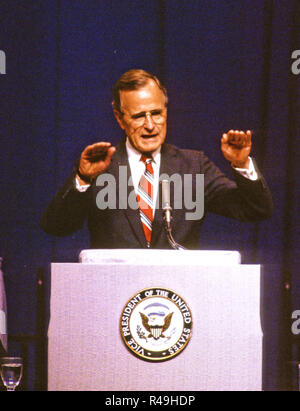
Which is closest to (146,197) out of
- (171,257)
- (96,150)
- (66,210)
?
(66,210)

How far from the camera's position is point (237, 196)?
2.51 meters

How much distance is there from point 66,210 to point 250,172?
0.73m

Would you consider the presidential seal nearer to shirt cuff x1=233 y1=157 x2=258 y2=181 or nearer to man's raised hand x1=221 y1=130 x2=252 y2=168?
man's raised hand x1=221 y1=130 x2=252 y2=168

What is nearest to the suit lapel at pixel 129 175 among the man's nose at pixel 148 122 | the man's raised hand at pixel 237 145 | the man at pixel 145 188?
the man at pixel 145 188

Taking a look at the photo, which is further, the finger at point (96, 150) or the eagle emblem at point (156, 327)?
the finger at point (96, 150)

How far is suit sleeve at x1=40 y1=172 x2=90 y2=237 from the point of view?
2.23 m

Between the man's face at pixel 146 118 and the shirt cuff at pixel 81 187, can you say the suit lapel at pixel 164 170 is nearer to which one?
the man's face at pixel 146 118

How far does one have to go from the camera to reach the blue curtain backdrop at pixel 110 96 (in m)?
2.89

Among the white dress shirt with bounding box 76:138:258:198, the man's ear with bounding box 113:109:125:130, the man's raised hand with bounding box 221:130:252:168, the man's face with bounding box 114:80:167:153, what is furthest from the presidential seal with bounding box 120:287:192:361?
the man's ear with bounding box 113:109:125:130

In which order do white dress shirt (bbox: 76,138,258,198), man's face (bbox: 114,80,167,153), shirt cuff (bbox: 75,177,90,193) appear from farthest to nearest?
man's face (bbox: 114,80,167,153) → white dress shirt (bbox: 76,138,258,198) → shirt cuff (bbox: 75,177,90,193)

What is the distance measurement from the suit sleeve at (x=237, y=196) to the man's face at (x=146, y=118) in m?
0.25

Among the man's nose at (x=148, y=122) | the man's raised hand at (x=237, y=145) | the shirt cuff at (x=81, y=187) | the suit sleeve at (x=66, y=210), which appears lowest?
the suit sleeve at (x=66, y=210)

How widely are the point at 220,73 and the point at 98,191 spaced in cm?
91
